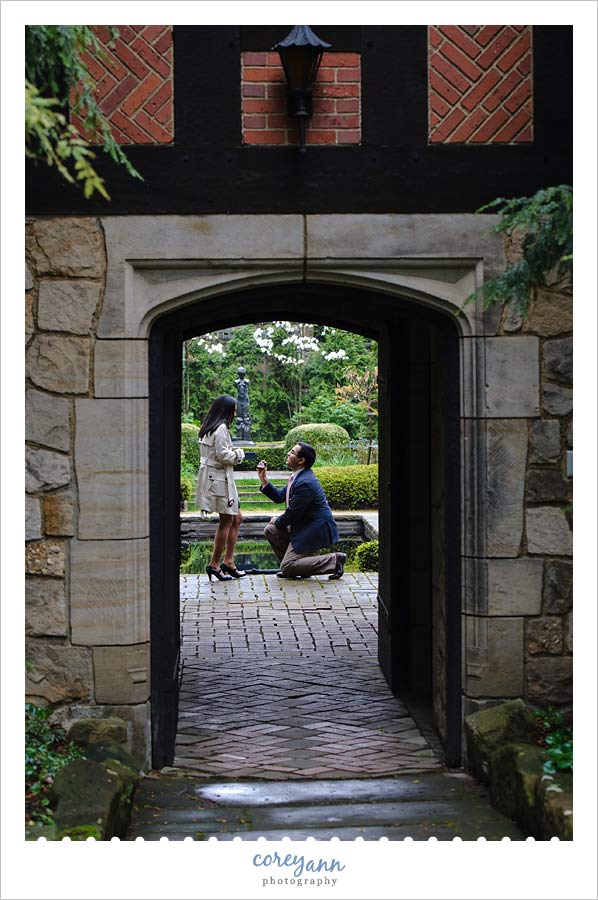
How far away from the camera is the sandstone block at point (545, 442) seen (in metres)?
5.06

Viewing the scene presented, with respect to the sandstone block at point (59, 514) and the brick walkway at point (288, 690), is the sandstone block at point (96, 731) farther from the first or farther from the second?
the sandstone block at point (59, 514)

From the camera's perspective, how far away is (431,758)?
5.51 m

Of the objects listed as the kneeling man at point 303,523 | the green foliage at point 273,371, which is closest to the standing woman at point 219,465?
the kneeling man at point 303,523

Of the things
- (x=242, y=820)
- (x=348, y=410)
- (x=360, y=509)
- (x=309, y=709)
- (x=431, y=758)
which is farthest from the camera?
(x=348, y=410)

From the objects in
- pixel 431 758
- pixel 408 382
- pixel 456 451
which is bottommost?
pixel 431 758

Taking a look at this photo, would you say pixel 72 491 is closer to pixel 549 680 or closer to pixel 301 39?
pixel 301 39

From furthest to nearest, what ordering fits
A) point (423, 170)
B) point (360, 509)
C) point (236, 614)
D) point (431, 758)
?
1. point (360, 509)
2. point (236, 614)
3. point (431, 758)
4. point (423, 170)

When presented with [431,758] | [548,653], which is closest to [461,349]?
[548,653]

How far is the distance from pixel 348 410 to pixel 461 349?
16.5 meters

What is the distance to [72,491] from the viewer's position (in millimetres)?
4980

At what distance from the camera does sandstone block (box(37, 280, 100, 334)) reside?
4914mm

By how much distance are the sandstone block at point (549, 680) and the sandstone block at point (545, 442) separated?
93 centimetres

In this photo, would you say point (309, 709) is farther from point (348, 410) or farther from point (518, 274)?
point (348, 410)

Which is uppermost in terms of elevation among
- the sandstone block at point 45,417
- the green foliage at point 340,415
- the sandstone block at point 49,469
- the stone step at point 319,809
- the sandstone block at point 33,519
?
the green foliage at point 340,415
